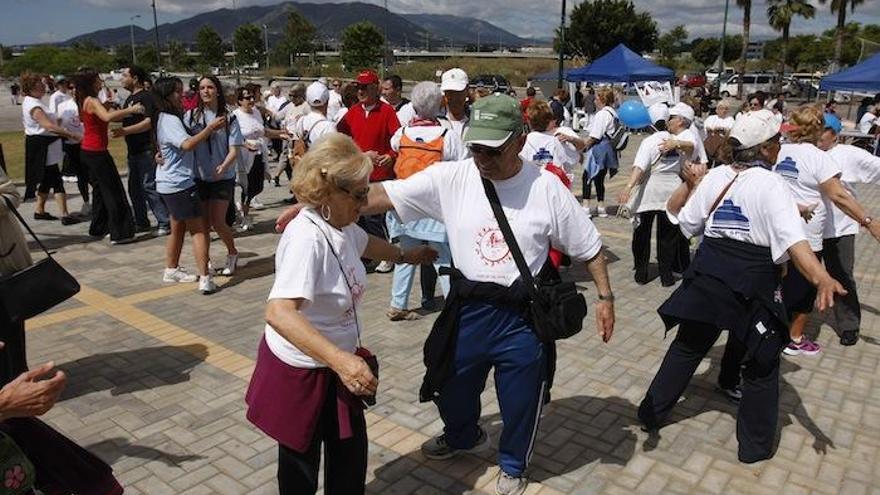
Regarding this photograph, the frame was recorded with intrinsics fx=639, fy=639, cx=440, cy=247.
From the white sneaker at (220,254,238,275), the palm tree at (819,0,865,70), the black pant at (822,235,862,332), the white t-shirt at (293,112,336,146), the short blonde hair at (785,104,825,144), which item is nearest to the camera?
the short blonde hair at (785,104,825,144)

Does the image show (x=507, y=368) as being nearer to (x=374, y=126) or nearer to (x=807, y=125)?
(x=807, y=125)

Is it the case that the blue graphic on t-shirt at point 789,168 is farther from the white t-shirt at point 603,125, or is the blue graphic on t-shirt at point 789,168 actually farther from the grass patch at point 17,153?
the grass patch at point 17,153

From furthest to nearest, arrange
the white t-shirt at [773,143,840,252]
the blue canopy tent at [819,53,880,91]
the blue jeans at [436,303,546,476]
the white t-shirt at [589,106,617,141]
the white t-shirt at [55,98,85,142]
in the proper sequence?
the blue canopy tent at [819,53,880,91], the white t-shirt at [589,106,617,141], the white t-shirt at [55,98,85,142], the white t-shirt at [773,143,840,252], the blue jeans at [436,303,546,476]

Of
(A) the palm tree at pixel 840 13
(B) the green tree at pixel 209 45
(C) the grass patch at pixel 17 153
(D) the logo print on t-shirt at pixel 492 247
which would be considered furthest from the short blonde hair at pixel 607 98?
(B) the green tree at pixel 209 45

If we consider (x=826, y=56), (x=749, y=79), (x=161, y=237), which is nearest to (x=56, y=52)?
(x=749, y=79)

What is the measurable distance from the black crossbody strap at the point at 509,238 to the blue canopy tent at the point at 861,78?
479 inches

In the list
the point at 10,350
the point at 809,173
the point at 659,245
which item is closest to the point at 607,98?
the point at 659,245

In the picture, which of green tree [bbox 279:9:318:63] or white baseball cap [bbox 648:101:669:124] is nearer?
white baseball cap [bbox 648:101:669:124]

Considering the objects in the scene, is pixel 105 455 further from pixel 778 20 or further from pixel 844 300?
pixel 778 20

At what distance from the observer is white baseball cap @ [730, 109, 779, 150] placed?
335 cm

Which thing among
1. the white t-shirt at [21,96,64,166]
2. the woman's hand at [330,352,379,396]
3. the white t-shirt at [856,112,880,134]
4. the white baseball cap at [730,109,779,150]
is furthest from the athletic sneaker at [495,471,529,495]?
the white t-shirt at [856,112,880,134]

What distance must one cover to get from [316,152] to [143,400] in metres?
2.72

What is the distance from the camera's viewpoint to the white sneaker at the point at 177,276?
6.45 m

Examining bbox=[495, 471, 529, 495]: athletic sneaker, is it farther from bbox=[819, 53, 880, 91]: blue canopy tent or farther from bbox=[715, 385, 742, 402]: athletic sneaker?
bbox=[819, 53, 880, 91]: blue canopy tent
